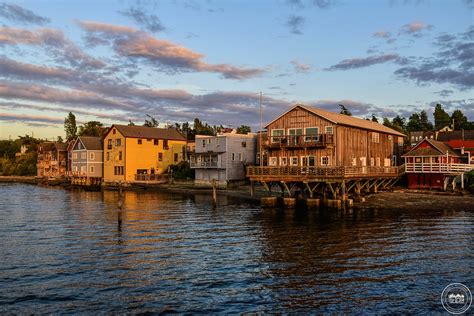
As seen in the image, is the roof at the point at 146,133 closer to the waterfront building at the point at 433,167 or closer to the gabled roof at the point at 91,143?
the gabled roof at the point at 91,143

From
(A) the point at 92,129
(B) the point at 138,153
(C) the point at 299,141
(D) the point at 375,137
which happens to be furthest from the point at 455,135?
(A) the point at 92,129

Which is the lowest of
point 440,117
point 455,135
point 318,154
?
point 318,154

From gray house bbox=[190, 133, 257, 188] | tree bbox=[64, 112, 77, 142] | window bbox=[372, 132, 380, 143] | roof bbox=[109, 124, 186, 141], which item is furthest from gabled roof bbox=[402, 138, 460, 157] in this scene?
tree bbox=[64, 112, 77, 142]

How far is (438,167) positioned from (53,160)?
104343mm

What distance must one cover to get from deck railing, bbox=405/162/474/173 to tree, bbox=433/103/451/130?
283ft

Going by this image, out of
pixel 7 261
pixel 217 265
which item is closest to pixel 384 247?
pixel 217 265

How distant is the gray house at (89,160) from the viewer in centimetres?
9619

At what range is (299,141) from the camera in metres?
51.0

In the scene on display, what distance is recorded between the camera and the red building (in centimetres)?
5050

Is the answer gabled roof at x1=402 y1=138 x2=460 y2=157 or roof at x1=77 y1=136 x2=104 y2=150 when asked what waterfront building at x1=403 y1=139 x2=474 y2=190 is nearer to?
gabled roof at x1=402 y1=138 x2=460 y2=157

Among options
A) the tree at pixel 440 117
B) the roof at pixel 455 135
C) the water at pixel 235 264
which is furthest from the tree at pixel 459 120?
the water at pixel 235 264

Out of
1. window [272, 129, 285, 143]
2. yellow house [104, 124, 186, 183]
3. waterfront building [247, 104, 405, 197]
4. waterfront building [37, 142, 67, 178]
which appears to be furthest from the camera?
waterfront building [37, 142, 67, 178]

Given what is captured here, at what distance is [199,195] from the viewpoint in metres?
65.5

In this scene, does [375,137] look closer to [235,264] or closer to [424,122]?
[235,264]
